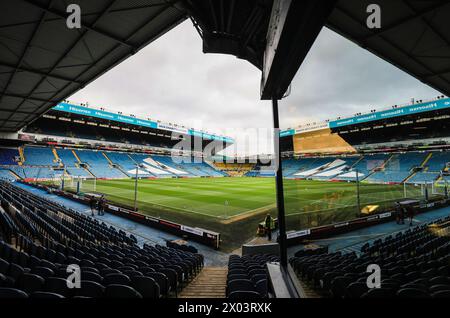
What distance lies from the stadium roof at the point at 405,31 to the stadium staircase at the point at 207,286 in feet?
25.0

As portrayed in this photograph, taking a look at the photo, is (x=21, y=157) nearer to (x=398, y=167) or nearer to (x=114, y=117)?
(x=114, y=117)

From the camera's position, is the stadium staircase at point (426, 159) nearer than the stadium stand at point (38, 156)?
No

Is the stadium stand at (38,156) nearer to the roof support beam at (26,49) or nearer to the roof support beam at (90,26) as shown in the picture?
the roof support beam at (26,49)

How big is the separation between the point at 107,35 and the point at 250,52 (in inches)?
195

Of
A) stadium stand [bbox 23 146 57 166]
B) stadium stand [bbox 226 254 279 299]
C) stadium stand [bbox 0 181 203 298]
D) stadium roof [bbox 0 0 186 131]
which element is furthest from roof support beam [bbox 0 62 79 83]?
stadium stand [bbox 23 146 57 166]

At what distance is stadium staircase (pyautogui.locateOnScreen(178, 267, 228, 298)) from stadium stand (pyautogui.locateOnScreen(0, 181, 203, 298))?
26cm

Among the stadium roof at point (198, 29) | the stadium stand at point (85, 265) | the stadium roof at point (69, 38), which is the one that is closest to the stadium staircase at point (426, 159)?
the stadium roof at point (198, 29)

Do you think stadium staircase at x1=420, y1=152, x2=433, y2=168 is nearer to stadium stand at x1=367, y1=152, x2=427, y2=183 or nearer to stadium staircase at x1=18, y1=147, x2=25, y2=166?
stadium stand at x1=367, y1=152, x2=427, y2=183

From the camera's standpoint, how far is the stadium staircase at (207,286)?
552 cm

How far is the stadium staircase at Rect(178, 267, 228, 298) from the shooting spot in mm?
5523

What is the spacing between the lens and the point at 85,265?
16.8 ft

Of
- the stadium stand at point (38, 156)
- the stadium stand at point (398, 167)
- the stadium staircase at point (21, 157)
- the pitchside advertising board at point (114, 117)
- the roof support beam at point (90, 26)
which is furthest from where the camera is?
the stadium stand at point (398, 167)

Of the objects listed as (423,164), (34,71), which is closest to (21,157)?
(34,71)
